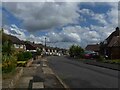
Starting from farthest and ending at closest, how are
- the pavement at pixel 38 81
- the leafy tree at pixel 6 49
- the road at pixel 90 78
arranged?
the leafy tree at pixel 6 49, the road at pixel 90 78, the pavement at pixel 38 81

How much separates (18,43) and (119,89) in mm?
87468

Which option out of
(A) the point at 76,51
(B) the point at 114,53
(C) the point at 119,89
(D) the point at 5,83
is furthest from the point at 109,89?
(A) the point at 76,51

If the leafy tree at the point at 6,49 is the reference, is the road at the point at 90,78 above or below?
below

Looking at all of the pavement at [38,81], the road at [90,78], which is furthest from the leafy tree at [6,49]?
the pavement at [38,81]

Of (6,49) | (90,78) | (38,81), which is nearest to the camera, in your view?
(38,81)

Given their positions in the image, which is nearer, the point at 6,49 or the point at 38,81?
the point at 38,81

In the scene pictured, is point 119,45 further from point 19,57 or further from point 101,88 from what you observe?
point 101,88

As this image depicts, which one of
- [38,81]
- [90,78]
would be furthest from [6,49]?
[38,81]

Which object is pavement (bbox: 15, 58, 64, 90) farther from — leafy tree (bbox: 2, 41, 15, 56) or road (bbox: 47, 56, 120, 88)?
leafy tree (bbox: 2, 41, 15, 56)

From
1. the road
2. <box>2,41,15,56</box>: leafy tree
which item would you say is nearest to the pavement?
the road

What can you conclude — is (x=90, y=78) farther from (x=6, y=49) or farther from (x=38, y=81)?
(x=6, y=49)

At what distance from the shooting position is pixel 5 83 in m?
12.8

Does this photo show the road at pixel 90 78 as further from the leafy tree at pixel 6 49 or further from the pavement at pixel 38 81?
the leafy tree at pixel 6 49

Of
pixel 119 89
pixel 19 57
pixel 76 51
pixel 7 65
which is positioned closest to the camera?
pixel 119 89
